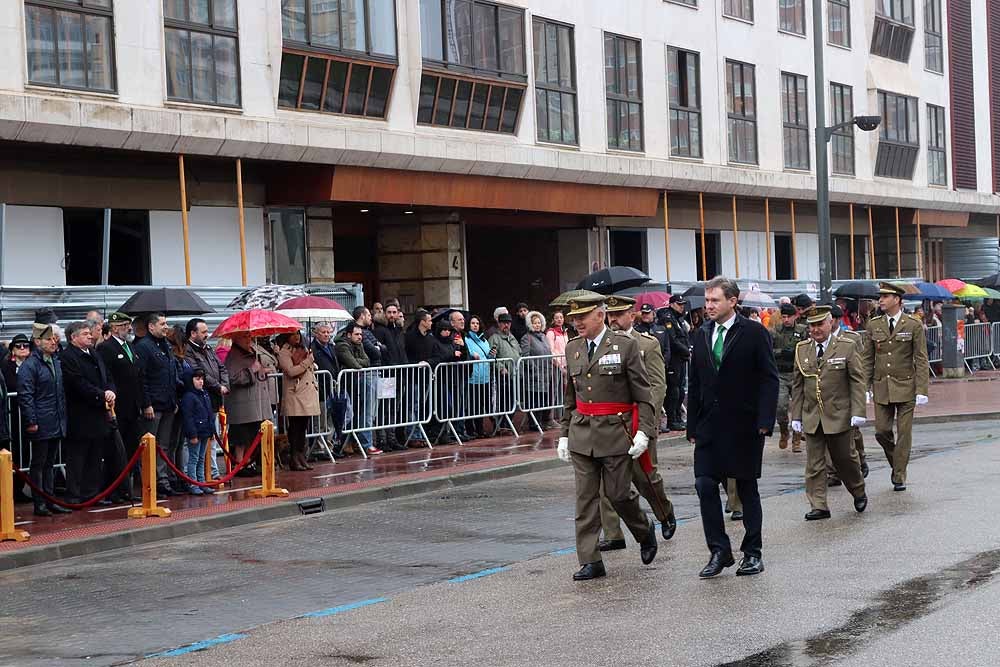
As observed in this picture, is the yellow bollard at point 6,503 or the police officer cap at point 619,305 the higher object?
the police officer cap at point 619,305

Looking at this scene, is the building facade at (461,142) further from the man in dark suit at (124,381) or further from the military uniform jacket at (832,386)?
the military uniform jacket at (832,386)

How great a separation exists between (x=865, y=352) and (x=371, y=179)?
1124 centimetres

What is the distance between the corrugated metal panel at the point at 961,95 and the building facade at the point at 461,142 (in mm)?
534

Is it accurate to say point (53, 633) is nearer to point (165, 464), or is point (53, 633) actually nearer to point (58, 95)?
point (165, 464)

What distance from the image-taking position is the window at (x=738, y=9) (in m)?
33.3

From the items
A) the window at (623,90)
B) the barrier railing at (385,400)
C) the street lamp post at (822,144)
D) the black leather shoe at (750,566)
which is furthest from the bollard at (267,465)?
the window at (623,90)

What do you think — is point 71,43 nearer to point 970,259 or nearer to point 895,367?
point 895,367

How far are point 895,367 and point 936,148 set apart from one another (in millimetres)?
29838

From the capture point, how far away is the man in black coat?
13867 millimetres

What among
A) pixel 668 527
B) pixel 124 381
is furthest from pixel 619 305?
pixel 124 381

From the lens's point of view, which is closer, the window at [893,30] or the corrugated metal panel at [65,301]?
the corrugated metal panel at [65,301]

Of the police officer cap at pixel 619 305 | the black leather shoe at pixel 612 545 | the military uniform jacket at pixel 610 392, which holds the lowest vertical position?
the black leather shoe at pixel 612 545

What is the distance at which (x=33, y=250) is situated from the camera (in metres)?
19.6

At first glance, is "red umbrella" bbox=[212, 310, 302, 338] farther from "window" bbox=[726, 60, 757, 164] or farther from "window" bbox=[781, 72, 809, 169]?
"window" bbox=[781, 72, 809, 169]
